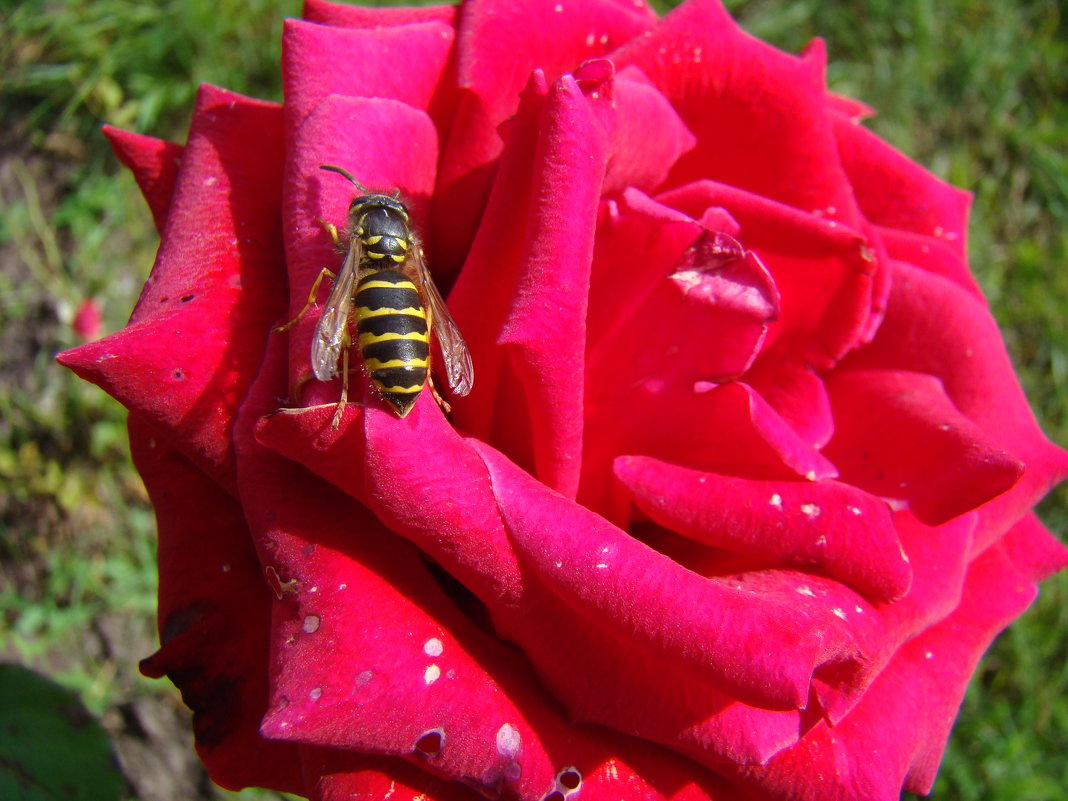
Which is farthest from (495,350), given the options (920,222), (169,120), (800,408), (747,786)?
(169,120)

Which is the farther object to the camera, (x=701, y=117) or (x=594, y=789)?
(x=701, y=117)

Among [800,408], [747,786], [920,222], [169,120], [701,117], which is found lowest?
[169,120]

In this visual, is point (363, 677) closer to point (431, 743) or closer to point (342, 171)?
point (431, 743)

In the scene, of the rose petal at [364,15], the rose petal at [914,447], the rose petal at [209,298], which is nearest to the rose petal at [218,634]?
the rose petal at [209,298]

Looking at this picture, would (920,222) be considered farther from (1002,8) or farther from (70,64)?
(70,64)

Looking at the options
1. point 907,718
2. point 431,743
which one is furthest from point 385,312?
point 907,718

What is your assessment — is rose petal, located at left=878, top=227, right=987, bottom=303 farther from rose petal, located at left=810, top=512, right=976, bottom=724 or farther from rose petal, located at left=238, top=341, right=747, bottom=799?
rose petal, located at left=238, top=341, right=747, bottom=799
